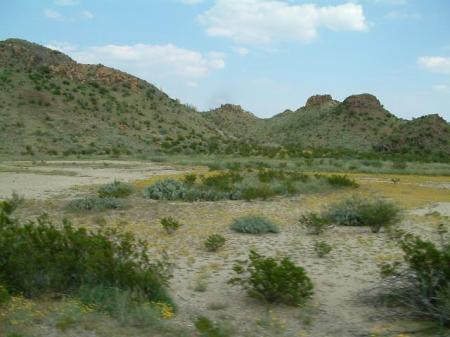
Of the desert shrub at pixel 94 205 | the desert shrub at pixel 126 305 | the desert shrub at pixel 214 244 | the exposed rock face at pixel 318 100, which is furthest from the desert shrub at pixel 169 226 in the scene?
the exposed rock face at pixel 318 100

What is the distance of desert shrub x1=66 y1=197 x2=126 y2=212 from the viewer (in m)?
16.5

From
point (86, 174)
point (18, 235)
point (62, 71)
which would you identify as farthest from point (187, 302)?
point (62, 71)

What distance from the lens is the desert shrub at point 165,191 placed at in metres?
19.9

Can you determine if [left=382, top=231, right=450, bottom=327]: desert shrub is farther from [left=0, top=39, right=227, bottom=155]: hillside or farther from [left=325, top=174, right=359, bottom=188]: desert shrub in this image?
[left=0, top=39, right=227, bottom=155]: hillside

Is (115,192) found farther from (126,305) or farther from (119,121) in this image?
(119,121)

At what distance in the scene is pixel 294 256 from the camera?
37.7 ft

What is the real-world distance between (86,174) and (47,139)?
27866mm

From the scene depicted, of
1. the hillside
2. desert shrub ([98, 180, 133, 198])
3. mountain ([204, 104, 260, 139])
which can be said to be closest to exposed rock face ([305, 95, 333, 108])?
mountain ([204, 104, 260, 139])

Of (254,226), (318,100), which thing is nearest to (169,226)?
(254,226)

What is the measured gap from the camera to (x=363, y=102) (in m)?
96.2

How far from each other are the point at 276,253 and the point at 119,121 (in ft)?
191

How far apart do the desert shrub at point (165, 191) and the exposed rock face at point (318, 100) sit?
310 ft

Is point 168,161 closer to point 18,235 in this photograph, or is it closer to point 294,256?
point 294,256

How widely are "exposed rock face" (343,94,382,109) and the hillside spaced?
26853 mm
